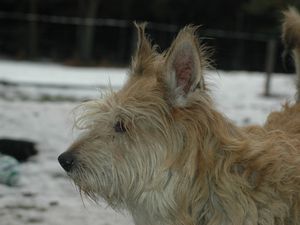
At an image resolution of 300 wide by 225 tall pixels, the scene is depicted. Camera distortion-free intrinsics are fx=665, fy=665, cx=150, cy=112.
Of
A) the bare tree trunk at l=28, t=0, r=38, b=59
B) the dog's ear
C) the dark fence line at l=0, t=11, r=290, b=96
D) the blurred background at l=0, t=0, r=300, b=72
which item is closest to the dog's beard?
the dog's ear

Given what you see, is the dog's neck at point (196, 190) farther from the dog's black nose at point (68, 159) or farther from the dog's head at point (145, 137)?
the dog's black nose at point (68, 159)

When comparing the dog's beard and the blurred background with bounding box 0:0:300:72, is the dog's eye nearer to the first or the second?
the dog's beard

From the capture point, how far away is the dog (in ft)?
9.70

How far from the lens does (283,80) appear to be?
18.2 m

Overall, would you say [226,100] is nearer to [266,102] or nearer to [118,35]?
[266,102]

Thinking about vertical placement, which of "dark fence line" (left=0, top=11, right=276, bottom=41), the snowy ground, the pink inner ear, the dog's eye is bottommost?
"dark fence line" (left=0, top=11, right=276, bottom=41)

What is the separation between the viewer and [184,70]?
9.68ft

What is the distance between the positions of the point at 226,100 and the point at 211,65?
10082 mm

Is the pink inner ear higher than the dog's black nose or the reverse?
higher

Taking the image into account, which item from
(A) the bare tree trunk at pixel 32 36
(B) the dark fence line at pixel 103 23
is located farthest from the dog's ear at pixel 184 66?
(A) the bare tree trunk at pixel 32 36

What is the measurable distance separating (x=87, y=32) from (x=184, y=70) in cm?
2371

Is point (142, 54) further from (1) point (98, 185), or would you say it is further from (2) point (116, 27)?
(2) point (116, 27)

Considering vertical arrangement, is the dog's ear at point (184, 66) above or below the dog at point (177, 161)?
above

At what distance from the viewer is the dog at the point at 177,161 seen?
2955mm
